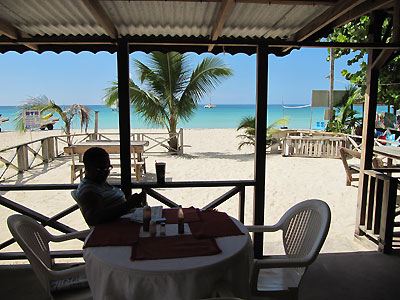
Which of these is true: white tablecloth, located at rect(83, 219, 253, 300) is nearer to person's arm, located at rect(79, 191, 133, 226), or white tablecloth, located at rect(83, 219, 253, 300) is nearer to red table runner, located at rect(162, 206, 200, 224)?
person's arm, located at rect(79, 191, 133, 226)

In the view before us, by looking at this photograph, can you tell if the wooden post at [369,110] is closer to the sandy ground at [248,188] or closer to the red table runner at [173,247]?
the sandy ground at [248,188]

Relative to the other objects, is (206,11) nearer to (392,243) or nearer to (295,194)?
(392,243)

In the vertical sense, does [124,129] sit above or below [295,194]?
above

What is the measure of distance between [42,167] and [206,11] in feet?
29.1

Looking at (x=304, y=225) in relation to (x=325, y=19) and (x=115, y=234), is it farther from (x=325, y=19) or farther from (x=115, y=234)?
(x=325, y=19)

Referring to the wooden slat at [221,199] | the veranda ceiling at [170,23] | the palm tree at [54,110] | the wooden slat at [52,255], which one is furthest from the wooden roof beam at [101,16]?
the palm tree at [54,110]

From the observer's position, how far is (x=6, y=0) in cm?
235

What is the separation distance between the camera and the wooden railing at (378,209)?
11.3ft

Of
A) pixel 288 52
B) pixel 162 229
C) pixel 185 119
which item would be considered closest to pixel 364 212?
pixel 288 52

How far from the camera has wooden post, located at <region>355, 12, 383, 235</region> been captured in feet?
11.4

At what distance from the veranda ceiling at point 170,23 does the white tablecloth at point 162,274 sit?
169 cm

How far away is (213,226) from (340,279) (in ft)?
5.49

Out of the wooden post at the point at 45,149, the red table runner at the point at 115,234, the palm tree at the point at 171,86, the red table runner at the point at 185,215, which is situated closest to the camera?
the red table runner at the point at 115,234

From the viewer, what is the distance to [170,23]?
2885 mm
